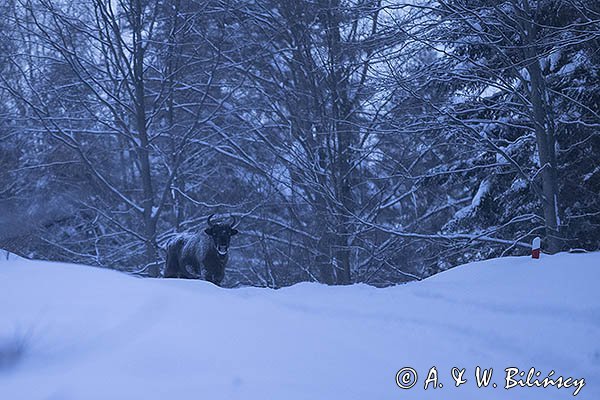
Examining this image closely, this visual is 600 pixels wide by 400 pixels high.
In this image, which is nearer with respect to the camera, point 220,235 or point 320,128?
point 220,235

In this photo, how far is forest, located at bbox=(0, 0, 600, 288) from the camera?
10.7 m

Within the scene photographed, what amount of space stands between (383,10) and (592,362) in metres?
8.13

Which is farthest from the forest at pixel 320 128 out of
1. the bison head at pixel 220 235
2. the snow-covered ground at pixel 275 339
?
the snow-covered ground at pixel 275 339

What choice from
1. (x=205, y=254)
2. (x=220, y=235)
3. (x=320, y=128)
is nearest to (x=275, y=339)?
(x=220, y=235)

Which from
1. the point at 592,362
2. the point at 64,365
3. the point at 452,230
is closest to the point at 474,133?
the point at 452,230

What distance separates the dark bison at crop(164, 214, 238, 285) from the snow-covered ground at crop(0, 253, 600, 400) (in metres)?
5.74

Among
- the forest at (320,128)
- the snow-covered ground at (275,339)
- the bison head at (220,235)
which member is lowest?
the snow-covered ground at (275,339)

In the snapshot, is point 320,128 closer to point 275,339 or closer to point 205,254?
point 205,254

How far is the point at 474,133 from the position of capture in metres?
11.0

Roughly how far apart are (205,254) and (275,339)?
7.45 meters

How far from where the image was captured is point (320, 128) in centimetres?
1551

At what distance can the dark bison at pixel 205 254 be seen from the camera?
35.7ft

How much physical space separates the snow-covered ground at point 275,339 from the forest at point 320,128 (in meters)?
A: 5.74

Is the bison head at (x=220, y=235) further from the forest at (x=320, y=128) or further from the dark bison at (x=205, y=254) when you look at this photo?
the forest at (x=320, y=128)
